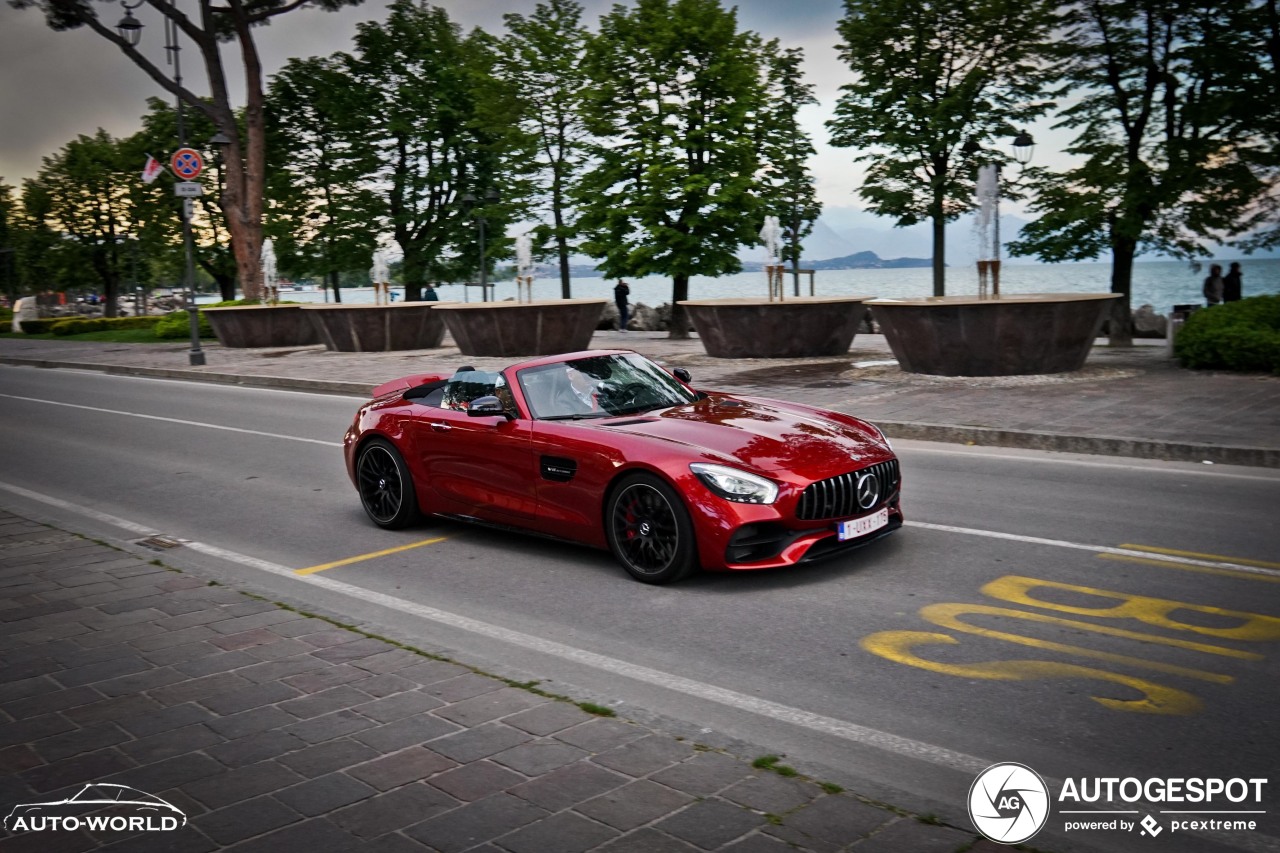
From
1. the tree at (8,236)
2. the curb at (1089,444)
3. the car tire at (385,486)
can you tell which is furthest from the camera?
the tree at (8,236)

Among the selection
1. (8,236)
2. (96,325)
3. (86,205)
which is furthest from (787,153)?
(8,236)

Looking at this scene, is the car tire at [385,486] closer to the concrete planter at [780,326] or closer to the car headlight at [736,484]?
the car headlight at [736,484]

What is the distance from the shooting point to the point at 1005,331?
53.9ft

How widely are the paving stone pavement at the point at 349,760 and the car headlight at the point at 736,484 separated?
193 centimetres

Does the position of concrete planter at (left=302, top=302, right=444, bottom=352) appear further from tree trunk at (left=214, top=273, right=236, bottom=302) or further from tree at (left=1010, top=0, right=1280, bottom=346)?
tree trunk at (left=214, top=273, right=236, bottom=302)

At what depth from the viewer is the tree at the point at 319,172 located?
48500 millimetres

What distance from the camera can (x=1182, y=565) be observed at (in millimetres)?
6766

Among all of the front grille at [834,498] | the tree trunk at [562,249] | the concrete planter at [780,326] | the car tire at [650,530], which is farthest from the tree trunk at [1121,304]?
the car tire at [650,530]

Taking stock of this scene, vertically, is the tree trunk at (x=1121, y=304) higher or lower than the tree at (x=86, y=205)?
lower

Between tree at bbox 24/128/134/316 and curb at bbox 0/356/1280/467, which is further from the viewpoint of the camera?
tree at bbox 24/128/134/316

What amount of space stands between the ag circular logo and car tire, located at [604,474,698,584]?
2760mm

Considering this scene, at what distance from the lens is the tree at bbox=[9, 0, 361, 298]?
37375 mm

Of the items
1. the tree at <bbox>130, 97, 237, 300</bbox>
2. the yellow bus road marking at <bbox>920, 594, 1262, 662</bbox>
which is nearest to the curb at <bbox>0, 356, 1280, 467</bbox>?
the yellow bus road marking at <bbox>920, 594, 1262, 662</bbox>

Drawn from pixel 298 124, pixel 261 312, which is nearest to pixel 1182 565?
pixel 261 312
